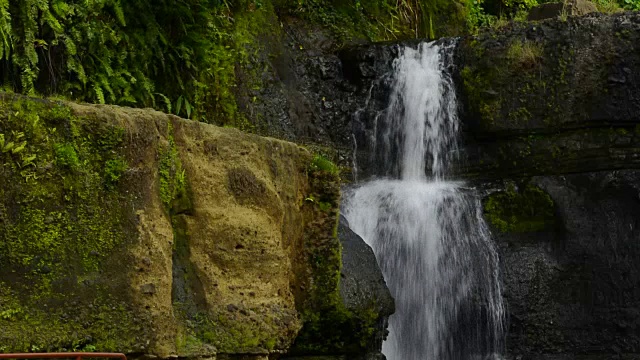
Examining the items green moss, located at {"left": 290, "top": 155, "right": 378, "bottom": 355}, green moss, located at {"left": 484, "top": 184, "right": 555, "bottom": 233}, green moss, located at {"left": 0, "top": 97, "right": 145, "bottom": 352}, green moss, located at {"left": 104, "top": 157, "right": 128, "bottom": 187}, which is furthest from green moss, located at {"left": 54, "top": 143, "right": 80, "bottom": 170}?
green moss, located at {"left": 484, "top": 184, "right": 555, "bottom": 233}

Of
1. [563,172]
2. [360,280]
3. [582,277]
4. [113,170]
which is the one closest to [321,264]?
[360,280]

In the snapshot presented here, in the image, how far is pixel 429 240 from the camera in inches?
473

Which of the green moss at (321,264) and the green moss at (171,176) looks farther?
Answer: the green moss at (321,264)

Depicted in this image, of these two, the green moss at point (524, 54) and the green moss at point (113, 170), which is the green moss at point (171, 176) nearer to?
the green moss at point (113, 170)

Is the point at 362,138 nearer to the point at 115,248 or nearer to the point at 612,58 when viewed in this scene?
the point at 612,58

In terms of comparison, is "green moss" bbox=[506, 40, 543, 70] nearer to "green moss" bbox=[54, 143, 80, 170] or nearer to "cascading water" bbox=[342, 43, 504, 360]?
"cascading water" bbox=[342, 43, 504, 360]

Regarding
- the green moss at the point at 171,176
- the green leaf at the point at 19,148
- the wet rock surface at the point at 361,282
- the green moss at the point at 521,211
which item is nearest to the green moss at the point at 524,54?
the green moss at the point at 521,211

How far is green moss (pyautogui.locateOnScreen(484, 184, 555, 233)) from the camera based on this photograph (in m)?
12.6

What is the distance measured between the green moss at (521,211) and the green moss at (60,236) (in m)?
7.48

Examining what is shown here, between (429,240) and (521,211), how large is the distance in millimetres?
1476

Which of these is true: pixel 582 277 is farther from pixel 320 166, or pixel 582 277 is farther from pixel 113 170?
pixel 113 170

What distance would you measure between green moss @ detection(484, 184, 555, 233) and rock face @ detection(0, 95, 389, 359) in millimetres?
5225

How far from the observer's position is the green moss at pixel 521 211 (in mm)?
12586

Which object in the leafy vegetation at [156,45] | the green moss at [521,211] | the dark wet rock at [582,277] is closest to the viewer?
the leafy vegetation at [156,45]
